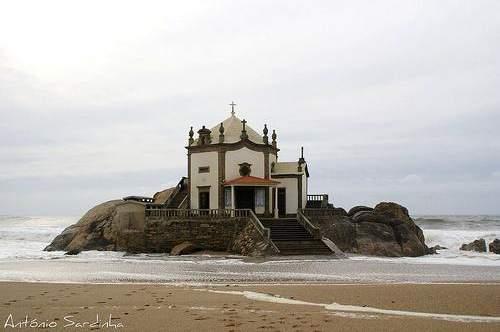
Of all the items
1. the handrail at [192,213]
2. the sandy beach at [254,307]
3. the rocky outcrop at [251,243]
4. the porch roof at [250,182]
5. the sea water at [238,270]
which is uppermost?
the porch roof at [250,182]

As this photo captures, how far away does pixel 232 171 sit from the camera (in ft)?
118

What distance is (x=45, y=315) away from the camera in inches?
433

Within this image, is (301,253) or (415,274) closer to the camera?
(415,274)

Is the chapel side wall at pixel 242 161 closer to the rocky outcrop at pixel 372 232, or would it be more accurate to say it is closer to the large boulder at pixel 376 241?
the rocky outcrop at pixel 372 232

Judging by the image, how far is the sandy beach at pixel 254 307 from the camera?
1001 centimetres

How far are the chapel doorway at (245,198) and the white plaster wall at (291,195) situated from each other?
119 inches

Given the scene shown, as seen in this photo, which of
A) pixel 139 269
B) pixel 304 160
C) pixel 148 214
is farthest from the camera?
pixel 304 160

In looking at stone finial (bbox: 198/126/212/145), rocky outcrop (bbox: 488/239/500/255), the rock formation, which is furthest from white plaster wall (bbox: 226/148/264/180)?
rocky outcrop (bbox: 488/239/500/255)

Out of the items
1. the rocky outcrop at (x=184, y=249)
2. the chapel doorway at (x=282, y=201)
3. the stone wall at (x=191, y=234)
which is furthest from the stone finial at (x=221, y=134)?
the rocky outcrop at (x=184, y=249)

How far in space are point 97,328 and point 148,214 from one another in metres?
23.3

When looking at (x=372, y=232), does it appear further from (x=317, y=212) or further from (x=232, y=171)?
(x=232, y=171)

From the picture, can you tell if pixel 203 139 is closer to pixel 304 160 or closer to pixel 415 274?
pixel 304 160

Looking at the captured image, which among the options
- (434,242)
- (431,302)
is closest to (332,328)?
(431,302)

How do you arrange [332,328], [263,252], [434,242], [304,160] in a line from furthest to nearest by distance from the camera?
[434,242] → [304,160] → [263,252] → [332,328]
